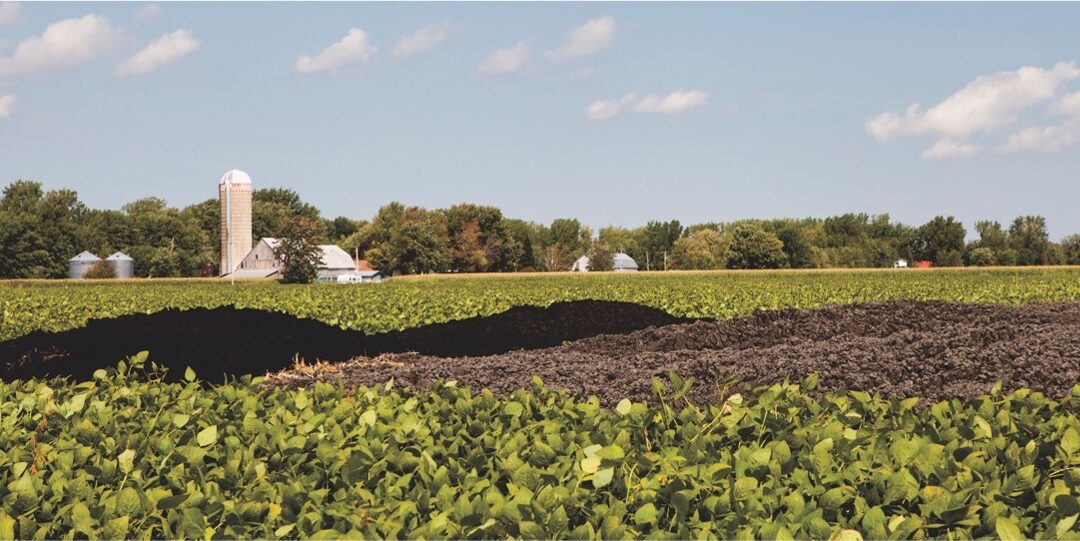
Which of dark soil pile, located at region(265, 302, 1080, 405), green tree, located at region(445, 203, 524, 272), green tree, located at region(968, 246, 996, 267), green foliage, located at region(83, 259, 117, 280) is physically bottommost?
dark soil pile, located at region(265, 302, 1080, 405)

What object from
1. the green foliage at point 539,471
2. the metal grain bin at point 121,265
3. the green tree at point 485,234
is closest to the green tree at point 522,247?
the green tree at point 485,234

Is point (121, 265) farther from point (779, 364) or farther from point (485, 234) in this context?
point (779, 364)

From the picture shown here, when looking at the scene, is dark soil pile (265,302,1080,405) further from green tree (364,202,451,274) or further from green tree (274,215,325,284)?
green tree (364,202,451,274)

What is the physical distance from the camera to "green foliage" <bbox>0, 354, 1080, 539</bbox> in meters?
3.28

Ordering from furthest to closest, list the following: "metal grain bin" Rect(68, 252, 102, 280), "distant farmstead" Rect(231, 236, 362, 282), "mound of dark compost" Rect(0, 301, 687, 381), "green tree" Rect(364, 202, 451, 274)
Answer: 1. "distant farmstead" Rect(231, 236, 362, 282)
2. "green tree" Rect(364, 202, 451, 274)
3. "metal grain bin" Rect(68, 252, 102, 280)
4. "mound of dark compost" Rect(0, 301, 687, 381)

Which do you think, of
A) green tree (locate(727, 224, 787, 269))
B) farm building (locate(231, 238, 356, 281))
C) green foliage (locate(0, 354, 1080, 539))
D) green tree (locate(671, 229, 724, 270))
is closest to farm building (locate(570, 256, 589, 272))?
green tree (locate(671, 229, 724, 270))

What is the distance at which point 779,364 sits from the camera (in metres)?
8.66

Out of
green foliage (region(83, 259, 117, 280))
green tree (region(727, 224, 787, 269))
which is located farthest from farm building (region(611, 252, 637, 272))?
green foliage (region(83, 259, 117, 280))

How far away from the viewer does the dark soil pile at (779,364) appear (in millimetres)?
7859

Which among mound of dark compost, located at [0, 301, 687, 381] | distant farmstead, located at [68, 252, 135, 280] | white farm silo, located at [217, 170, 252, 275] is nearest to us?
mound of dark compost, located at [0, 301, 687, 381]

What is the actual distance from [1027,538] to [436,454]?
2513 mm

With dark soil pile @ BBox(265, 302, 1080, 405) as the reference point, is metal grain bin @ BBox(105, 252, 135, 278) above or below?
above

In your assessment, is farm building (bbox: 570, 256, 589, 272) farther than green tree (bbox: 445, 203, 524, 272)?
Yes

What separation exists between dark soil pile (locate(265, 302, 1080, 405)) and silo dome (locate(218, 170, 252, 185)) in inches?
3317
